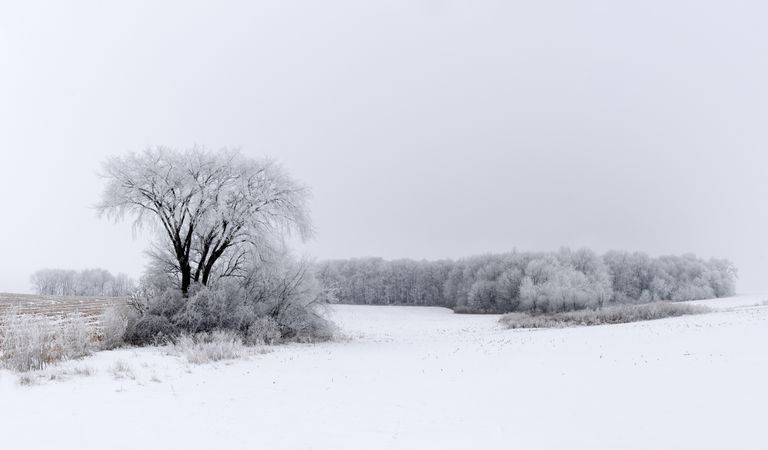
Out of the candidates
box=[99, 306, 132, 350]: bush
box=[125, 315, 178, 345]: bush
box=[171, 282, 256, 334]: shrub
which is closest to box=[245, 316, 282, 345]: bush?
box=[171, 282, 256, 334]: shrub

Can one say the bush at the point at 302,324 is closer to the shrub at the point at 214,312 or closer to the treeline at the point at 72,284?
the shrub at the point at 214,312

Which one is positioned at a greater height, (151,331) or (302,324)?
(151,331)

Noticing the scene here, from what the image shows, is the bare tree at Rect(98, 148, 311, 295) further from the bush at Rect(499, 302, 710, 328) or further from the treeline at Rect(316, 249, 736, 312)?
the treeline at Rect(316, 249, 736, 312)

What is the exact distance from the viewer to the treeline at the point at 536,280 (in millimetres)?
64312

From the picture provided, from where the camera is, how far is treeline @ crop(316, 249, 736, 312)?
64312 millimetres

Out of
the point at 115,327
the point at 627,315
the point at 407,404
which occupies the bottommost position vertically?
the point at 627,315

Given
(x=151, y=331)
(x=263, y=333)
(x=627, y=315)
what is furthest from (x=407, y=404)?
(x=627, y=315)

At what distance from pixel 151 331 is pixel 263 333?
15.6 ft

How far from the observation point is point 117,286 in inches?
4887

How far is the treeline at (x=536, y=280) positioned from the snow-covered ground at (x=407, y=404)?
51.3 metres

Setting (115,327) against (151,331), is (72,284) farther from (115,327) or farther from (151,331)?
(115,327)

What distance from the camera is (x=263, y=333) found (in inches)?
787

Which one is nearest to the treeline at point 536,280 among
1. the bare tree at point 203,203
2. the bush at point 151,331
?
the bare tree at point 203,203

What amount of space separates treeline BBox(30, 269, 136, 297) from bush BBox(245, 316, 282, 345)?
394 feet
